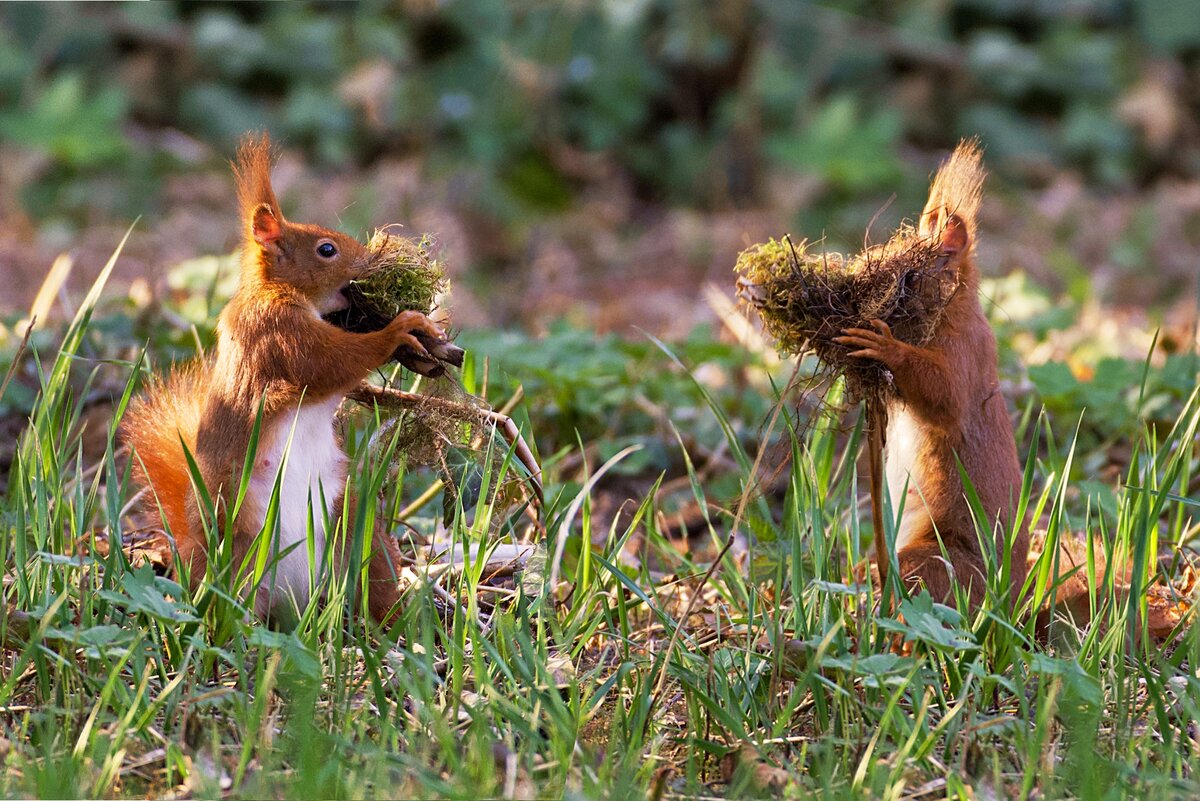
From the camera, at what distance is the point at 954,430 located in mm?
3088

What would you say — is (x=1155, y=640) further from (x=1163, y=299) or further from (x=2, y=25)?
(x=2, y=25)

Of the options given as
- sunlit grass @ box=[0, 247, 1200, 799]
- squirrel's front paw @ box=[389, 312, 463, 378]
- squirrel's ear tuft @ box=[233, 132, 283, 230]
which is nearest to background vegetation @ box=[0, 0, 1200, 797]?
sunlit grass @ box=[0, 247, 1200, 799]

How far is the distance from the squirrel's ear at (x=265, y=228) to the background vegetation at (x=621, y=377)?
352mm

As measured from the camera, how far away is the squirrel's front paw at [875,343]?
9.12 ft

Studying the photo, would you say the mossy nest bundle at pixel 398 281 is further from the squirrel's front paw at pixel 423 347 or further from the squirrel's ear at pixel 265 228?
the squirrel's ear at pixel 265 228

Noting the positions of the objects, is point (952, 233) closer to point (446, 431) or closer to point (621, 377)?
Result: point (446, 431)

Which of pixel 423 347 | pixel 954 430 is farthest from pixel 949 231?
pixel 423 347

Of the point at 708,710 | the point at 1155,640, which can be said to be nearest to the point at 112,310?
the point at 708,710

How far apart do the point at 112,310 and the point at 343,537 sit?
7.59 feet

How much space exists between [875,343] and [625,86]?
6142 mm

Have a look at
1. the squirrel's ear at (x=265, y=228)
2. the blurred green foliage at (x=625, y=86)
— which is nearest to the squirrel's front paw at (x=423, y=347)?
the squirrel's ear at (x=265, y=228)

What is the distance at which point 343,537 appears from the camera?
112 inches

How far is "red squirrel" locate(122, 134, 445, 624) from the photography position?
286cm

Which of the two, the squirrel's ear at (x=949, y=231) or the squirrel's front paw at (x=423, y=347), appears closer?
the squirrel's front paw at (x=423, y=347)
